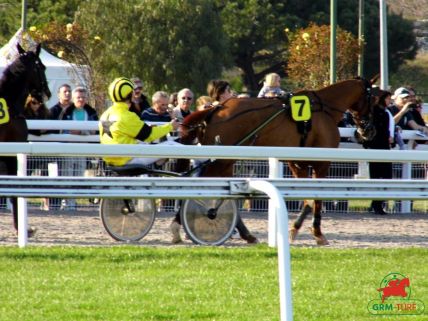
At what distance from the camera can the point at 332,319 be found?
24.7 feet

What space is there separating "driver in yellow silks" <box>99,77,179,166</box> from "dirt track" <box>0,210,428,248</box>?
0.91 m

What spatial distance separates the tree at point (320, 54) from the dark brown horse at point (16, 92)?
27.4 m

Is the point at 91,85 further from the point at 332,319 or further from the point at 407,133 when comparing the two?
the point at 332,319

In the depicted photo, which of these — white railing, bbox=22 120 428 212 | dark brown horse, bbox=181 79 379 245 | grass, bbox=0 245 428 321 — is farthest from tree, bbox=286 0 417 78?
grass, bbox=0 245 428 321

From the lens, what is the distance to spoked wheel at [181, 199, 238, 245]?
38.9 ft

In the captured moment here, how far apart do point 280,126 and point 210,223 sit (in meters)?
1.66

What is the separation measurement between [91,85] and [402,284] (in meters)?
22.5

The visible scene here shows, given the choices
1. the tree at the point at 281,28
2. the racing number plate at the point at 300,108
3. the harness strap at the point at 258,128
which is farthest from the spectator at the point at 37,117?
the tree at the point at 281,28

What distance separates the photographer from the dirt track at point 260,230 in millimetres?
11945

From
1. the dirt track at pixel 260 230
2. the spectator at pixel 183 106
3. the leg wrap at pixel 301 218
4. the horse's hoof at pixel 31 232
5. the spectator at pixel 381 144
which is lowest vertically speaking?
the dirt track at pixel 260 230

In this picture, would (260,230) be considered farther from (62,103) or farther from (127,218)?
(62,103)

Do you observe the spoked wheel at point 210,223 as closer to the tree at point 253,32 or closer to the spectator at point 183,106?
the spectator at point 183,106

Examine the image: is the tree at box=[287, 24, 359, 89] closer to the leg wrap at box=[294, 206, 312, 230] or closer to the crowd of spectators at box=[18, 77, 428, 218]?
the crowd of spectators at box=[18, 77, 428, 218]

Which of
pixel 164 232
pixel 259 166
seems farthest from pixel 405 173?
pixel 164 232
